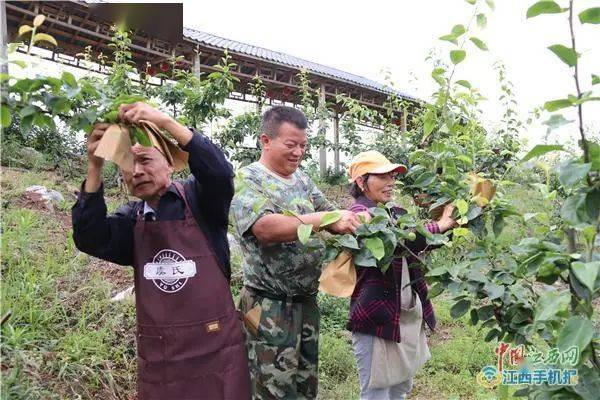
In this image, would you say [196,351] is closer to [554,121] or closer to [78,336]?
[554,121]

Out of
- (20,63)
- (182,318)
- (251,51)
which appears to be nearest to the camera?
(20,63)

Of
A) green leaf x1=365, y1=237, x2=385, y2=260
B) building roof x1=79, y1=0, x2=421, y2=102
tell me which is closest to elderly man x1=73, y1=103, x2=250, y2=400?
green leaf x1=365, y1=237, x2=385, y2=260

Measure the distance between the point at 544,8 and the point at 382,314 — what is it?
1382 mm

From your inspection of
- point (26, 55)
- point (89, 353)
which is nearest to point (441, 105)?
point (26, 55)

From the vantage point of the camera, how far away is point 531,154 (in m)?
0.91

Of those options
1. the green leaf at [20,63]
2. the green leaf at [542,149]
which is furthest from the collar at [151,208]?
the green leaf at [542,149]

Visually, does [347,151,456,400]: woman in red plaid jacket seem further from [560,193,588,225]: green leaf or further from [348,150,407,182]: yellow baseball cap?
[560,193,588,225]: green leaf

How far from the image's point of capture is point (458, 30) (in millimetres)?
1211

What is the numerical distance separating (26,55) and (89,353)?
2.06 metres

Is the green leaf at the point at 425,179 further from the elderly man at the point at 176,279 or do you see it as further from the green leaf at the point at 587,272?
the green leaf at the point at 587,272

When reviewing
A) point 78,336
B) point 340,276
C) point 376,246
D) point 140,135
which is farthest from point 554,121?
point 78,336

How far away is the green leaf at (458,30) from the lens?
3.96ft

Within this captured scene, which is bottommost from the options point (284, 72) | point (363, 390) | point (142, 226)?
point (363, 390)

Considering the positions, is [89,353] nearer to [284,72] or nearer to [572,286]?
[572,286]
